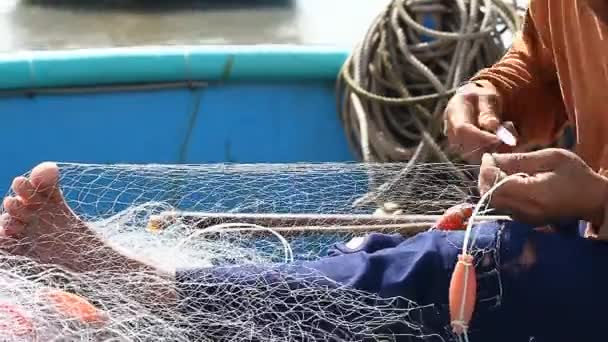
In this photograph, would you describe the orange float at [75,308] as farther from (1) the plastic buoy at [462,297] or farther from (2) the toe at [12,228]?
(1) the plastic buoy at [462,297]

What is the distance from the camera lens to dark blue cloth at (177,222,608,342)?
44.2 inches

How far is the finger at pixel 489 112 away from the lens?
1343 millimetres

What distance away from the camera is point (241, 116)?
2.46m

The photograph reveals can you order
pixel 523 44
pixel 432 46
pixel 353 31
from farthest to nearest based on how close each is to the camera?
pixel 353 31
pixel 432 46
pixel 523 44

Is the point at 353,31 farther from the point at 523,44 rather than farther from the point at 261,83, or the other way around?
the point at 523,44

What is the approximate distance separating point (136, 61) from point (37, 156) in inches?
13.9

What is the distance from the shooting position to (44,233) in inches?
50.8

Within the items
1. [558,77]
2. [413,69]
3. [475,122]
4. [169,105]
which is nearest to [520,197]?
[475,122]

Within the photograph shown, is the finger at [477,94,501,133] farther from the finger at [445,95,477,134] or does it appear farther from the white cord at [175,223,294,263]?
the white cord at [175,223,294,263]

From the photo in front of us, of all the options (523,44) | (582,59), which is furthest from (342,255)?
(523,44)

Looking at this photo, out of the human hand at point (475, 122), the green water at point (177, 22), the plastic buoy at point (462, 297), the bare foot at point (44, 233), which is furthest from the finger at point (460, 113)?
the green water at point (177, 22)

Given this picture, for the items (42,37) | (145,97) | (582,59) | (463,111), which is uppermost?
(582,59)

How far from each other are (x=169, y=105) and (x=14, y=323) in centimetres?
144

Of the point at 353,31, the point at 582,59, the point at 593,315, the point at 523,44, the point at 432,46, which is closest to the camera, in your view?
the point at 593,315
